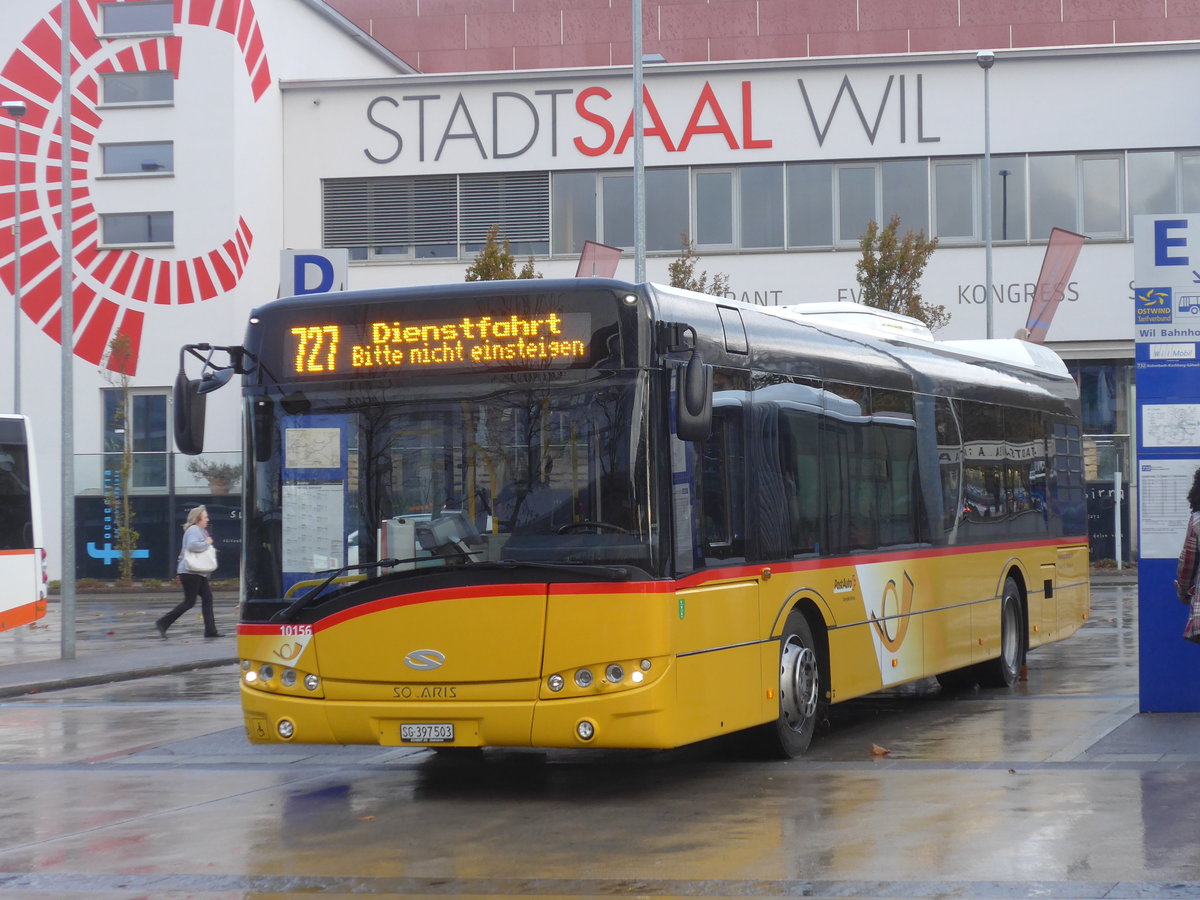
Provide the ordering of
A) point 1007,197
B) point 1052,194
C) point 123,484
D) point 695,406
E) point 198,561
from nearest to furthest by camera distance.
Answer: point 695,406 → point 198,561 → point 123,484 → point 1052,194 → point 1007,197

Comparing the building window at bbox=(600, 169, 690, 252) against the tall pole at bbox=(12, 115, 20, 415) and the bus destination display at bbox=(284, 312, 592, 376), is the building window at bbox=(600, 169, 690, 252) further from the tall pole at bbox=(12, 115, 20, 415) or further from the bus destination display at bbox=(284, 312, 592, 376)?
the bus destination display at bbox=(284, 312, 592, 376)

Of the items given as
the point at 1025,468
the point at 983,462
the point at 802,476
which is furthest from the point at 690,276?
the point at 802,476

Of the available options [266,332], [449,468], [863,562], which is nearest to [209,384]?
[266,332]

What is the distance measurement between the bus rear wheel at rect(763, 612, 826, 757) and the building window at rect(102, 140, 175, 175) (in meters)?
32.7

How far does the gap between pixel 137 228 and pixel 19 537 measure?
21.2 m

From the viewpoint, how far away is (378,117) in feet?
139

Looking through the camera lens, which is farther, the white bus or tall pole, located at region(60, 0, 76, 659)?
the white bus

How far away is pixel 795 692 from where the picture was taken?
1140 centimetres

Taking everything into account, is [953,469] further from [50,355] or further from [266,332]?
[50,355]

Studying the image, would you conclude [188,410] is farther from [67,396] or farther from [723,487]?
[67,396]

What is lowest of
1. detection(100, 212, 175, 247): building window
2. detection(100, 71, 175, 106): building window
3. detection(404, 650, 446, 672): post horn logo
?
detection(404, 650, 446, 672): post horn logo

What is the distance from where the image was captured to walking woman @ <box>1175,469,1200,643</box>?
36.3 ft

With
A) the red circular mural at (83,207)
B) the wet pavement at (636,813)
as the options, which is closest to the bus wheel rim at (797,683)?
the wet pavement at (636,813)

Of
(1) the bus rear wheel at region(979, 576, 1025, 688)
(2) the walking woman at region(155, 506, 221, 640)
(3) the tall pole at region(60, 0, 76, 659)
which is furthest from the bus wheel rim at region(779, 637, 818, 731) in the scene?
(2) the walking woman at region(155, 506, 221, 640)
